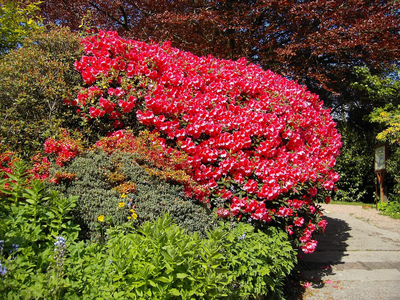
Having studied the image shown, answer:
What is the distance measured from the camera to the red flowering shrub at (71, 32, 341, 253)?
3.08 metres

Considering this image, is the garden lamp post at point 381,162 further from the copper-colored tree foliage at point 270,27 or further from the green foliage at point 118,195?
the green foliage at point 118,195

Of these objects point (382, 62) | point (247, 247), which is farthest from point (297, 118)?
point (382, 62)

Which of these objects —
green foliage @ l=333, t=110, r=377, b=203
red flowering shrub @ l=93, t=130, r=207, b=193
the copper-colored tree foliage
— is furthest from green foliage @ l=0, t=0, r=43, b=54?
green foliage @ l=333, t=110, r=377, b=203

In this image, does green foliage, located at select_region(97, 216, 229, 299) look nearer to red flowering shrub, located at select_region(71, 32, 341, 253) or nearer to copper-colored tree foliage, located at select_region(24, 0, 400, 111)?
red flowering shrub, located at select_region(71, 32, 341, 253)

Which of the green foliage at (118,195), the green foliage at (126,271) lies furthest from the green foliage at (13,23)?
the green foliage at (126,271)

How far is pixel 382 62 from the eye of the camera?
315 inches

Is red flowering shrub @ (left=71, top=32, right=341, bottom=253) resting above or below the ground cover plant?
above

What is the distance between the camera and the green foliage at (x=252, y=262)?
2.25 meters

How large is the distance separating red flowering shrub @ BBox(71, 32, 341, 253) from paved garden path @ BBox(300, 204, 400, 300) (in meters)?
0.59

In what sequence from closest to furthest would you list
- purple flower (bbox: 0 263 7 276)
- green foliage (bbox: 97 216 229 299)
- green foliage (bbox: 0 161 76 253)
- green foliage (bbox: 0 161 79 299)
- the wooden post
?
purple flower (bbox: 0 263 7 276), green foliage (bbox: 0 161 79 299), green foliage (bbox: 97 216 229 299), green foliage (bbox: 0 161 76 253), the wooden post

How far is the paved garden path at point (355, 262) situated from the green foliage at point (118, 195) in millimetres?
1767

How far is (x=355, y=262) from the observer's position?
13.4 feet

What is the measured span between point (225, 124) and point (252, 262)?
1540mm

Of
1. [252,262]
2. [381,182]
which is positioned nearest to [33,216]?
[252,262]
